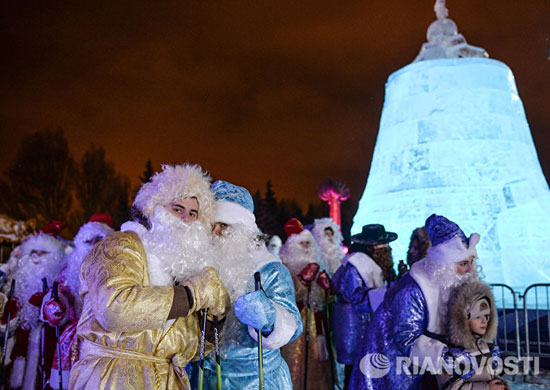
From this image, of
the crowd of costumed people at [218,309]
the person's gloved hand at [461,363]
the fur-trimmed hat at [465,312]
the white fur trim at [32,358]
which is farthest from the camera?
the white fur trim at [32,358]

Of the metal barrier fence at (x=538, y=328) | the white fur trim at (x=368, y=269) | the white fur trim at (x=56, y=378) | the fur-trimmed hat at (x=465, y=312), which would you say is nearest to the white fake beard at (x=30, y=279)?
the white fur trim at (x=56, y=378)

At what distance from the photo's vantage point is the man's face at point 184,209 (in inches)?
115

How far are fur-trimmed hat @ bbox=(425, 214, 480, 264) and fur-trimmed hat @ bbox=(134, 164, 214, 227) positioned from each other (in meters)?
1.71

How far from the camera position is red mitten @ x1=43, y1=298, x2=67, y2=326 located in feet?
15.4

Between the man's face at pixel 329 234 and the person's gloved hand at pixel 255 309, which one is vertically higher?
the man's face at pixel 329 234

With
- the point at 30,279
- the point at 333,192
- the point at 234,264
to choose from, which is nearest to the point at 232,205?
the point at 234,264

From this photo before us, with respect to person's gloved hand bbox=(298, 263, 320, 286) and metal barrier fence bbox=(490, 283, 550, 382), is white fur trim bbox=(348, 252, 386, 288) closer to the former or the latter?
person's gloved hand bbox=(298, 263, 320, 286)

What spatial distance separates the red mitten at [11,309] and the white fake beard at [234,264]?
3.55 m

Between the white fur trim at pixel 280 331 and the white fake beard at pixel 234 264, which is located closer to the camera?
the white fur trim at pixel 280 331

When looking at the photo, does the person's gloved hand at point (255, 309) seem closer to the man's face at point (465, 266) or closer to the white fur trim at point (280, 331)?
the white fur trim at point (280, 331)

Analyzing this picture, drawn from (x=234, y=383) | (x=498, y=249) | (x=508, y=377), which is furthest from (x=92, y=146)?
(x=234, y=383)

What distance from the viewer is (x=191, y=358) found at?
9.30 ft

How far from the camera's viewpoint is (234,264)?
312 centimetres

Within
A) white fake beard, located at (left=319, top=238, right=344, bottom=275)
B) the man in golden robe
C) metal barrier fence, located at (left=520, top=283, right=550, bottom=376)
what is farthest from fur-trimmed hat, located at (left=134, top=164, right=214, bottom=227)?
metal barrier fence, located at (left=520, top=283, right=550, bottom=376)
